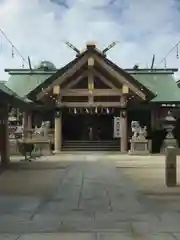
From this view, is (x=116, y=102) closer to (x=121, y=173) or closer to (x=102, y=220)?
(x=121, y=173)

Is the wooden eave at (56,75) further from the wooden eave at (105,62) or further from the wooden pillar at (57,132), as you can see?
the wooden pillar at (57,132)

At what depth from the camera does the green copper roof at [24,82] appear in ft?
116

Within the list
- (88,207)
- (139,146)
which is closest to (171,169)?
(88,207)

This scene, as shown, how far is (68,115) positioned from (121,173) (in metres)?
17.7

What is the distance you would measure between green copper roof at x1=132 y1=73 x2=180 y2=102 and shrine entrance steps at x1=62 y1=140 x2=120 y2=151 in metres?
4.30

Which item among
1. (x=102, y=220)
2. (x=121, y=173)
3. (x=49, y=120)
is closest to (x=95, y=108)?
(x=49, y=120)

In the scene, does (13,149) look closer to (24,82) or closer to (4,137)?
(4,137)

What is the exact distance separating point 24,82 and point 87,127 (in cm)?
666

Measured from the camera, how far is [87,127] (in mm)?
34531

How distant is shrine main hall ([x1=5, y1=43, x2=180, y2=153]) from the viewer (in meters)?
30.7

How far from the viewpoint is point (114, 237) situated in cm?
691

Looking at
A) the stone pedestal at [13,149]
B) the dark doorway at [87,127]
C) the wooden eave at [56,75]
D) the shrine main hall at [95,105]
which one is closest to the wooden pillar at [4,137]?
the stone pedestal at [13,149]

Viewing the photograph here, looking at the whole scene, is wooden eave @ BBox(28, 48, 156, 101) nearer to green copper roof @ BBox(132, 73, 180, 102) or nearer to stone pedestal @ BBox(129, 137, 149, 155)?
green copper roof @ BBox(132, 73, 180, 102)

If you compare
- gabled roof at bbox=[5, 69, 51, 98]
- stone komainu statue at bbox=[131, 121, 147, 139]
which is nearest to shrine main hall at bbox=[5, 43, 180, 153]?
gabled roof at bbox=[5, 69, 51, 98]
